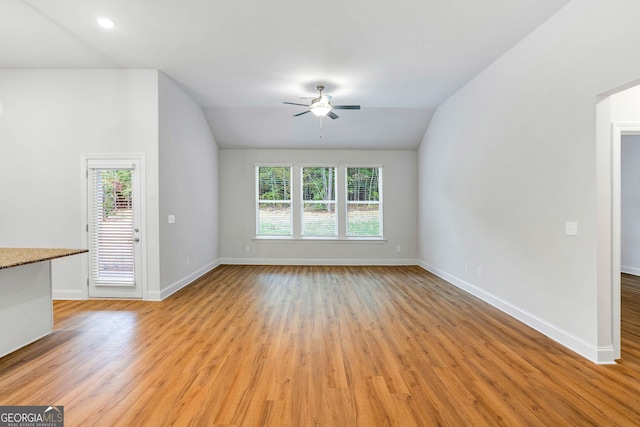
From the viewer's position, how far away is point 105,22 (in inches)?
127

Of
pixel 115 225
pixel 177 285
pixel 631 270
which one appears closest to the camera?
pixel 115 225

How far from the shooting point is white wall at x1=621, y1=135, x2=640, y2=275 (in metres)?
5.71

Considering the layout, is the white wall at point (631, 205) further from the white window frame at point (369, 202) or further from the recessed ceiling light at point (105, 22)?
the recessed ceiling light at point (105, 22)

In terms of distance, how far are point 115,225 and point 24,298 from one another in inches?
63.6

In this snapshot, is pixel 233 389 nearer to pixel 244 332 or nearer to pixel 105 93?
pixel 244 332

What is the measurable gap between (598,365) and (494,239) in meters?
1.84

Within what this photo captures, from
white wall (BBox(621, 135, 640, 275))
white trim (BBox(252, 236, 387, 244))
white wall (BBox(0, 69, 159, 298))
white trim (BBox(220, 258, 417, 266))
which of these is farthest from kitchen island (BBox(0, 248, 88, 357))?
white wall (BBox(621, 135, 640, 275))

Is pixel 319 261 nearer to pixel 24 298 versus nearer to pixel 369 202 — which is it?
pixel 369 202

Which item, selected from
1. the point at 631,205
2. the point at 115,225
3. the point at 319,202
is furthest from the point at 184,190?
the point at 631,205

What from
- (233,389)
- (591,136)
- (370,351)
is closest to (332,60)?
(591,136)

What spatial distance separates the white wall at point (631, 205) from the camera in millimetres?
5711

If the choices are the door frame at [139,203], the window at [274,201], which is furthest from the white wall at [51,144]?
the window at [274,201]

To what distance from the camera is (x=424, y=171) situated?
692 cm

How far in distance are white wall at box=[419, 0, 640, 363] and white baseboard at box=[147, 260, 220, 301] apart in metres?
4.80
